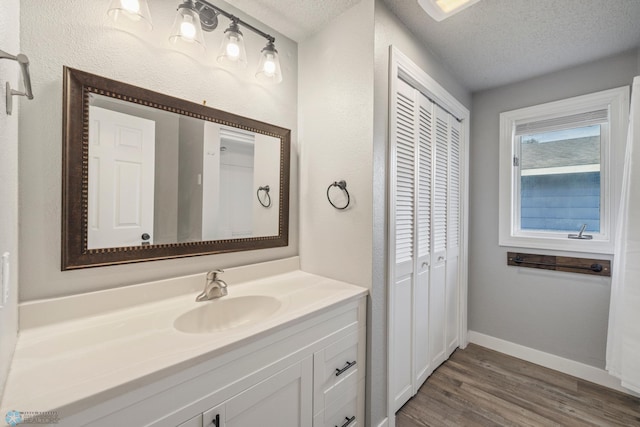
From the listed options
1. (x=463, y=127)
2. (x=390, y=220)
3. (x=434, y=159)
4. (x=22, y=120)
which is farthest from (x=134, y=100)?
(x=463, y=127)

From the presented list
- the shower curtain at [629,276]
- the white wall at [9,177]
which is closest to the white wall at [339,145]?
the white wall at [9,177]

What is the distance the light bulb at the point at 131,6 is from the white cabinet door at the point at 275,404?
4.79 ft

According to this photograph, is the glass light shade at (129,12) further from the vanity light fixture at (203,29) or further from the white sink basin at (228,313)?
the white sink basin at (228,313)

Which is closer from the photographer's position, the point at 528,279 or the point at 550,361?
the point at 550,361

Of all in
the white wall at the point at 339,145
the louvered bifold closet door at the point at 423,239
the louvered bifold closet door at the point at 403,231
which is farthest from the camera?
the louvered bifold closet door at the point at 423,239

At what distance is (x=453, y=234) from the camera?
2.19m

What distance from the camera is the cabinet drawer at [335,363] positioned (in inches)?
43.1

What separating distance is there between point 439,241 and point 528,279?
98cm

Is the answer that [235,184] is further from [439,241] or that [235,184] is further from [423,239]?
[439,241]

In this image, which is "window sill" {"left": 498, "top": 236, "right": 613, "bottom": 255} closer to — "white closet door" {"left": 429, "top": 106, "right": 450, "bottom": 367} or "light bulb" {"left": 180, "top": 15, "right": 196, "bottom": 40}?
"white closet door" {"left": 429, "top": 106, "right": 450, "bottom": 367}

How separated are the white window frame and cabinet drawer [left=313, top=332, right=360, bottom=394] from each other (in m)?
1.88

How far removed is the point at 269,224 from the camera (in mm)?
1598

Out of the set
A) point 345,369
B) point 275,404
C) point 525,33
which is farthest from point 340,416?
point 525,33

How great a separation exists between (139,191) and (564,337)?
3100mm
